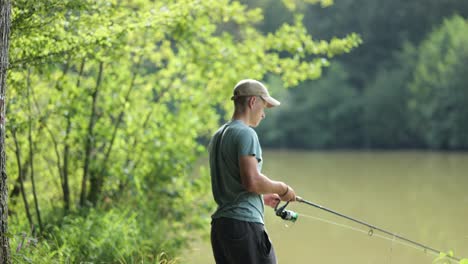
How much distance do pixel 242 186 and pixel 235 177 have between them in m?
0.06

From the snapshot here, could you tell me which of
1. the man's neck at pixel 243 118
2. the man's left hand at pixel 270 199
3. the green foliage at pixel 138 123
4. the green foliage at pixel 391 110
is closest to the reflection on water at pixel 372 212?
the green foliage at pixel 138 123

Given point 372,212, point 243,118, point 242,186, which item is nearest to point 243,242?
point 242,186

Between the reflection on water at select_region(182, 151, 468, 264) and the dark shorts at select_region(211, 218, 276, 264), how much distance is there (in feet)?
7.45

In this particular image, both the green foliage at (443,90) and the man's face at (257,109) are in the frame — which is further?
the green foliage at (443,90)

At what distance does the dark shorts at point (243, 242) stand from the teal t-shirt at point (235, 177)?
0.12 ft

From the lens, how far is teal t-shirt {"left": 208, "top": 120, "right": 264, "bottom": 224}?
371 cm

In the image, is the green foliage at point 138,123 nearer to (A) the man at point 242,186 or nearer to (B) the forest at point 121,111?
(B) the forest at point 121,111

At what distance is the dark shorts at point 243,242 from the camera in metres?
3.75

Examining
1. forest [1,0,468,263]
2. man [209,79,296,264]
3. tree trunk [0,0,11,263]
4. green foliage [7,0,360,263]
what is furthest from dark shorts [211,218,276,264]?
green foliage [7,0,360,263]

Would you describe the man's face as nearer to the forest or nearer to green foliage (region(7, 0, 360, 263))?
the forest

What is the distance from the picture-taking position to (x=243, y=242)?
12.3 ft

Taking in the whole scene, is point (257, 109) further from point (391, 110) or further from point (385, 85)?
point (385, 85)

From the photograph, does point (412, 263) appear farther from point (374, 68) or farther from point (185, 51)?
point (374, 68)

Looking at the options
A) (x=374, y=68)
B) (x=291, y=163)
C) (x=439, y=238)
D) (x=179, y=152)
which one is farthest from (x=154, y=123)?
(x=374, y=68)
